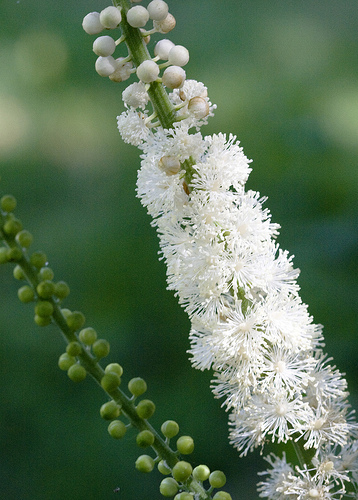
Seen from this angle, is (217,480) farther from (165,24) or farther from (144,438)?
(165,24)

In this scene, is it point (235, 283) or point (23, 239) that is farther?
point (235, 283)

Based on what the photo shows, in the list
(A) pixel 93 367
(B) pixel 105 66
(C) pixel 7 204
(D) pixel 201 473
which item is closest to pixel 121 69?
(B) pixel 105 66

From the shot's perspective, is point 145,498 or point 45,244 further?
point 45,244

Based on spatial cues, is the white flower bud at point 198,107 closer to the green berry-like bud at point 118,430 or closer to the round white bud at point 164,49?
the round white bud at point 164,49

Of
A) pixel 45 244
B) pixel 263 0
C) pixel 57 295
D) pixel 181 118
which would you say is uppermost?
pixel 263 0

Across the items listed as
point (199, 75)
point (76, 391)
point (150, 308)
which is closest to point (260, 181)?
point (199, 75)

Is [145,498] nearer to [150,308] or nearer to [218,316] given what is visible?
[150,308]

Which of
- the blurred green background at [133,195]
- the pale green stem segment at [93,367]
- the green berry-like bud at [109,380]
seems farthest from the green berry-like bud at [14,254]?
the blurred green background at [133,195]
